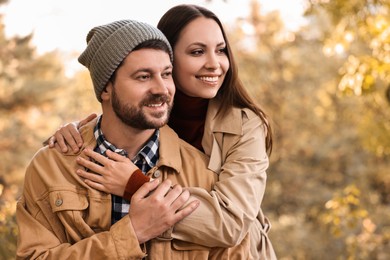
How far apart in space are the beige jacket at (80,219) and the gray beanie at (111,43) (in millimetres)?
303

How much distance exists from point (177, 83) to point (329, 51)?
8.64 ft

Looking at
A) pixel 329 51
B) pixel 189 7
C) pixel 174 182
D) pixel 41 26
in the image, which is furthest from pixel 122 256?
pixel 41 26

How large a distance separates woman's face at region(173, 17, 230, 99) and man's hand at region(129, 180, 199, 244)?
63cm

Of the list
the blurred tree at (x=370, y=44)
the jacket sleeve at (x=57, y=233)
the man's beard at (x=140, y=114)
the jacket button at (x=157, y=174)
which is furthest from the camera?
the blurred tree at (x=370, y=44)

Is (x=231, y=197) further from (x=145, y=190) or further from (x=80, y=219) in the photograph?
(x=80, y=219)

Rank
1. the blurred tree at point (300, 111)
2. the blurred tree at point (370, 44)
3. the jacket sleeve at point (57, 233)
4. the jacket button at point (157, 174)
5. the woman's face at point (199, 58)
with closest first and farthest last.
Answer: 1. the jacket sleeve at point (57, 233)
2. the jacket button at point (157, 174)
3. the woman's face at point (199, 58)
4. the blurred tree at point (370, 44)
5. the blurred tree at point (300, 111)

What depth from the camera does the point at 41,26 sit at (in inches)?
776

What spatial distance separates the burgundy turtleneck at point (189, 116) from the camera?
9.87 ft

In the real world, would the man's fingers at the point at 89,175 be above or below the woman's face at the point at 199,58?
below

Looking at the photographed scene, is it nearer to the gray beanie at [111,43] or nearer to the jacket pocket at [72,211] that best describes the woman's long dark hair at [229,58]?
the gray beanie at [111,43]

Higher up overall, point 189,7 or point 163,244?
point 189,7

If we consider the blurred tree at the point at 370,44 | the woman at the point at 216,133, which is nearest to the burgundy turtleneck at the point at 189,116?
the woman at the point at 216,133

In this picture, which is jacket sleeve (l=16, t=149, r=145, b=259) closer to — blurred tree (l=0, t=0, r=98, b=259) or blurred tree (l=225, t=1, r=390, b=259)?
blurred tree (l=0, t=0, r=98, b=259)

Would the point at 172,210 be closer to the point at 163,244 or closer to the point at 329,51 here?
the point at 163,244
